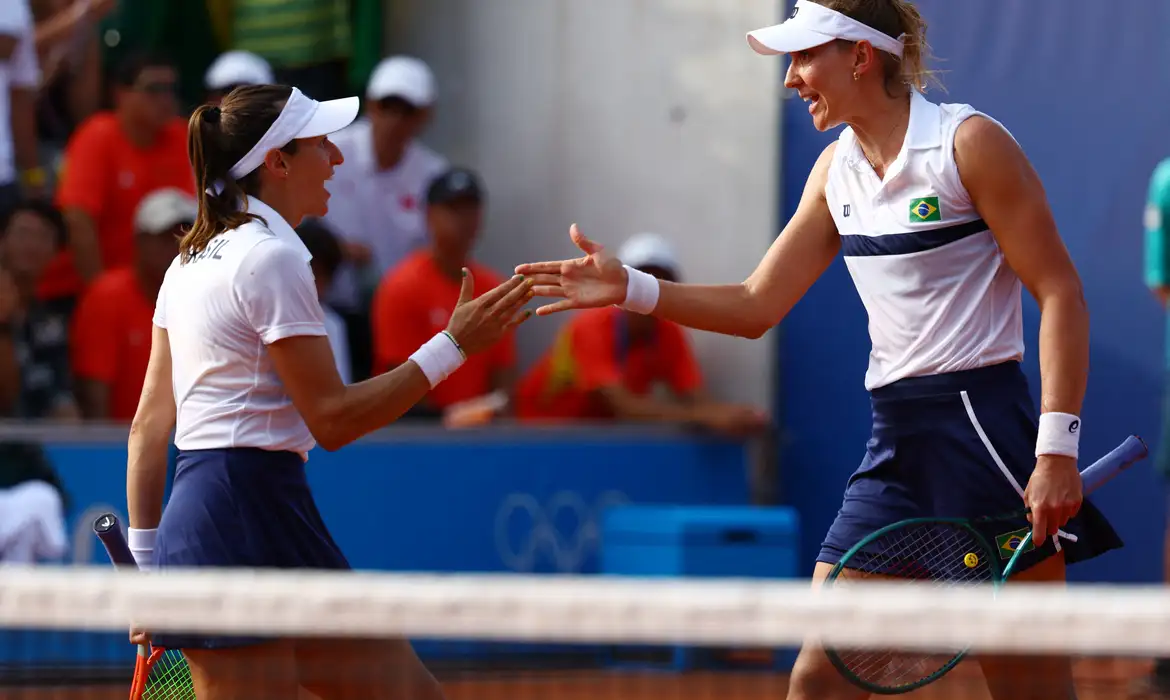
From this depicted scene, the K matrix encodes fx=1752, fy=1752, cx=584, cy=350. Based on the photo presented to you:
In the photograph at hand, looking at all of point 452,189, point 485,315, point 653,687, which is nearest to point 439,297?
point 452,189

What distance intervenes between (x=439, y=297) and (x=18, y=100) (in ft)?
6.39

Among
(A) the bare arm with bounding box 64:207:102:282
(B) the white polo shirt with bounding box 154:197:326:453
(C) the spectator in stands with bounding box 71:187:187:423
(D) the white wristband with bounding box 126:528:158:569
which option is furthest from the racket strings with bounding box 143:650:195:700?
(A) the bare arm with bounding box 64:207:102:282

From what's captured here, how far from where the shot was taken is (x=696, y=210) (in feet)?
24.9

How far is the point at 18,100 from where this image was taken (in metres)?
7.27

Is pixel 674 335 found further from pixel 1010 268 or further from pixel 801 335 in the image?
pixel 1010 268

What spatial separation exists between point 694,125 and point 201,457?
4.70 m

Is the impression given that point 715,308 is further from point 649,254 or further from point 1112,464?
point 649,254

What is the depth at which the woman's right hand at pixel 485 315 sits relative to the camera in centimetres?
341

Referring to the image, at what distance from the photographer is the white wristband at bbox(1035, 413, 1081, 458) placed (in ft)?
10.4

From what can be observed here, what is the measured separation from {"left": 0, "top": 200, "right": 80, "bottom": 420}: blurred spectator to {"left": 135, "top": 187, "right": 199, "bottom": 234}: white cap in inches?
12.5

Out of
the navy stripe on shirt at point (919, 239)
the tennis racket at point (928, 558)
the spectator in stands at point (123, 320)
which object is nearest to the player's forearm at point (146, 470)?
the tennis racket at point (928, 558)

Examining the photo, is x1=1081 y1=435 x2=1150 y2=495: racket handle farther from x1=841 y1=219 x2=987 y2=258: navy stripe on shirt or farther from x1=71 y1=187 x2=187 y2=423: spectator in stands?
x1=71 y1=187 x2=187 y2=423: spectator in stands

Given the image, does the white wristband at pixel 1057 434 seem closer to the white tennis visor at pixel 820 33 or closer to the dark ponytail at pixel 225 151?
the white tennis visor at pixel 820 33

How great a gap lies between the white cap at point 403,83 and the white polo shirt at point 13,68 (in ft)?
4.71
